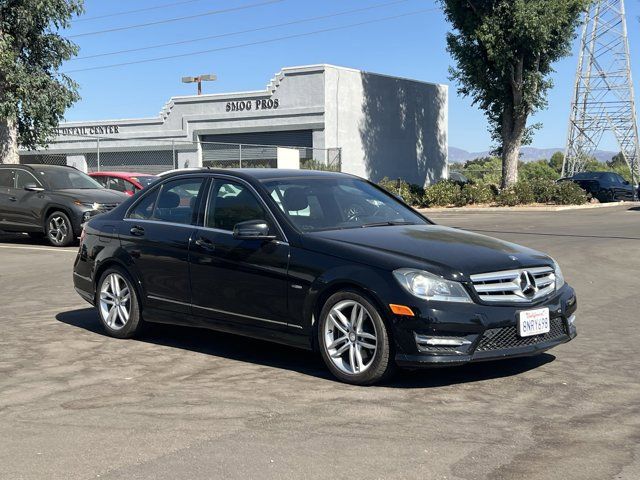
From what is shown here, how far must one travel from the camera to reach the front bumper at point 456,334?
581cm

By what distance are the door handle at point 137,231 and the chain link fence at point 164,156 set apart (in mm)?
29786

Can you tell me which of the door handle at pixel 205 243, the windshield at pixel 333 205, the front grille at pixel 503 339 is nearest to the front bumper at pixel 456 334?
the front grille at pixel 503 339

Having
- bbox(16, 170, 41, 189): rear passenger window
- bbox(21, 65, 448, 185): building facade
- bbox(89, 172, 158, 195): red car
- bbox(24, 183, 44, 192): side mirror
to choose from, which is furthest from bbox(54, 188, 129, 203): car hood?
bbox(21, 65, 448, 185): building facade

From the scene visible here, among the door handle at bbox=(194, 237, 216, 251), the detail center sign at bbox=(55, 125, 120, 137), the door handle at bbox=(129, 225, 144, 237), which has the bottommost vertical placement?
the door handle at bbox=(194, 237, 216, 251)

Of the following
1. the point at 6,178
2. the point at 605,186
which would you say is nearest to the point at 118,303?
the point at 6,178

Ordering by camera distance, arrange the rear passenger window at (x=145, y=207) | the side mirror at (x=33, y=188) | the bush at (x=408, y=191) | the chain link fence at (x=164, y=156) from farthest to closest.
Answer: the chain link fence at (x=164, y=156), the bush at (x=408, y=191), the side mirror at (x=33, y=188), the rear passenger window at (x=145, y=207)

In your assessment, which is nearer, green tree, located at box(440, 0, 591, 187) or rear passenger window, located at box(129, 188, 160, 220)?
rear passenger window, located at box(129, 188, 160, 220)

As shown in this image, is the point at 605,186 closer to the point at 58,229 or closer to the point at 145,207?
the point at 58,229

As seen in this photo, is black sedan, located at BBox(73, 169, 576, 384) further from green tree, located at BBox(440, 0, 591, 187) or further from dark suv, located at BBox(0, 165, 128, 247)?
green tree, located at BBox(440, 0, 591, 187)

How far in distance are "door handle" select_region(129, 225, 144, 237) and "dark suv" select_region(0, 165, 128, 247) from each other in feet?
31.0

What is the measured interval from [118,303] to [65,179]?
10.9 meters

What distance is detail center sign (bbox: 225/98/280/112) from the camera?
44.0 metres

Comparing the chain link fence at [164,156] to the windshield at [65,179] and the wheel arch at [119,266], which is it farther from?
Answer: the wheel arch at [119,266]

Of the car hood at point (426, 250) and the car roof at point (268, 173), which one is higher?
the car roof at point (268, 173)
